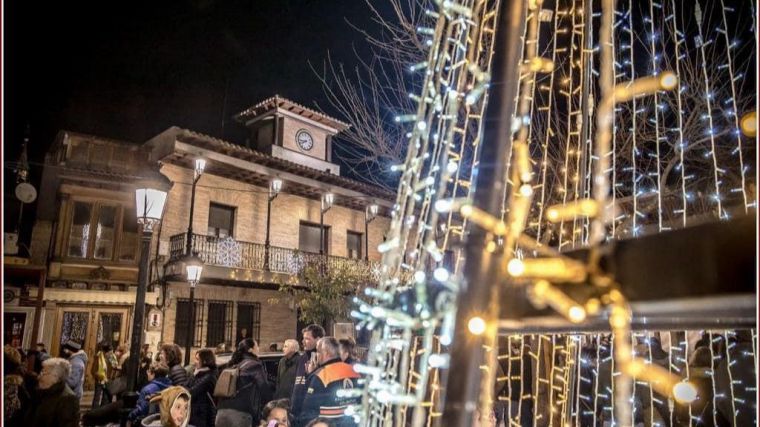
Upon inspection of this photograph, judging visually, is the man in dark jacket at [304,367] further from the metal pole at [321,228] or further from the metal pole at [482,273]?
the metal pole at [321,228]

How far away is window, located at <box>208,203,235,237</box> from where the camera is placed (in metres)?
17.1

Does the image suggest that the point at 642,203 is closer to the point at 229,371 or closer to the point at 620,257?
the point at 229,371

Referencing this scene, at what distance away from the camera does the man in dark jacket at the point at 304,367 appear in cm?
544

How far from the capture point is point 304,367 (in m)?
5.79

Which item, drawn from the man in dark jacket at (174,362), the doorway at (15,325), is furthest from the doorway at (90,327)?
the man in dark jacket at (174,362)

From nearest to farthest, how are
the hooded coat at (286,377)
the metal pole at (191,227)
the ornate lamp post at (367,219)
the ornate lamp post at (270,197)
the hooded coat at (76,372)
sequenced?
the hooded coat at (286,377) < the hooded coat at (76,372) < the metal pole at (191,227) < the ornate lamp post at (270,197) < the ornate lamp post at (367,219)

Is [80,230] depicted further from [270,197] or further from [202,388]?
[202,388]

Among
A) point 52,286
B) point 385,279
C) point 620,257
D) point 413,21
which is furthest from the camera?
point 52,286

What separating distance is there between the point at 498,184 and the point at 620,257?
0.36 meters

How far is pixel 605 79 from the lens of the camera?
2.01 metres

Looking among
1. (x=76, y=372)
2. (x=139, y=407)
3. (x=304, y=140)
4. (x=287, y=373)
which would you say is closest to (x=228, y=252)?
(x=304, y=140)

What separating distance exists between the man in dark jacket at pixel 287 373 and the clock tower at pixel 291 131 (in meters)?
13.3

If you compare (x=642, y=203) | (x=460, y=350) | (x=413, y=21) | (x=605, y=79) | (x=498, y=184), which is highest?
(x=413, y=21)

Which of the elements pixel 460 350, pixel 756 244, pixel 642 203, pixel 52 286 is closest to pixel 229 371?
pixel 460 350
